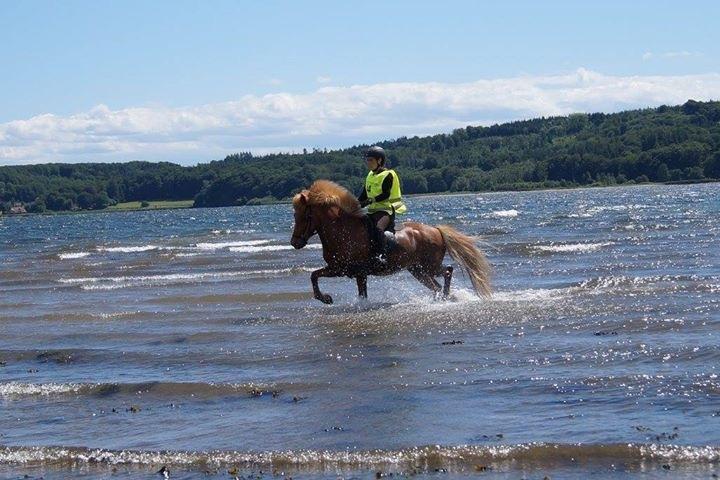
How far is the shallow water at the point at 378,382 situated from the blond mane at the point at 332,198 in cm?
148

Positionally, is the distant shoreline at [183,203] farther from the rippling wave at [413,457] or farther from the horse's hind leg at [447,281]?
the rippling wave at [413,457]

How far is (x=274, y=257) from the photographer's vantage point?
103 ft

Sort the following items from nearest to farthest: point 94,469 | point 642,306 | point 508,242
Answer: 1. point 94,469
2. point 642,306
3. point 508,242

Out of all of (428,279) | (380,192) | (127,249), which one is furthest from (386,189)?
(127,249)

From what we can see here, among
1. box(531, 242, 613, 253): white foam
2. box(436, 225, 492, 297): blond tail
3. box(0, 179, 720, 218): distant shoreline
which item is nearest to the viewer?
box(436, 225, 492, 297): blond tail

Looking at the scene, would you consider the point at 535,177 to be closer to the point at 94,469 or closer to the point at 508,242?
the point at 508,242

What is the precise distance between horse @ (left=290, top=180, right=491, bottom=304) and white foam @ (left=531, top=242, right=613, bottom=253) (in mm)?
10926

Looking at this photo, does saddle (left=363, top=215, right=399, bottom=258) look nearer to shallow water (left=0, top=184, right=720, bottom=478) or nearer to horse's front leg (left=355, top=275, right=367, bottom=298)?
horse's front leg (left=355, top=275, right=367, bottom=298)

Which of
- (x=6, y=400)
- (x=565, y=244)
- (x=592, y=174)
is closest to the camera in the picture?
(x=6, y=400)

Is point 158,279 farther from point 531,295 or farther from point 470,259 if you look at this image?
point 531,295

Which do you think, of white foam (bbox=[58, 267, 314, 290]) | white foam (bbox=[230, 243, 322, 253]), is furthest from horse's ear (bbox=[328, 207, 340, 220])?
white foam (bbox=[230, 243, 322, 253])

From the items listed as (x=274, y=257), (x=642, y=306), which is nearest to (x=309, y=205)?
(x=642, y=306)

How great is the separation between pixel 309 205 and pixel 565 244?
52.4 ft

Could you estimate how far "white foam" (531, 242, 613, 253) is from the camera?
27158mm
